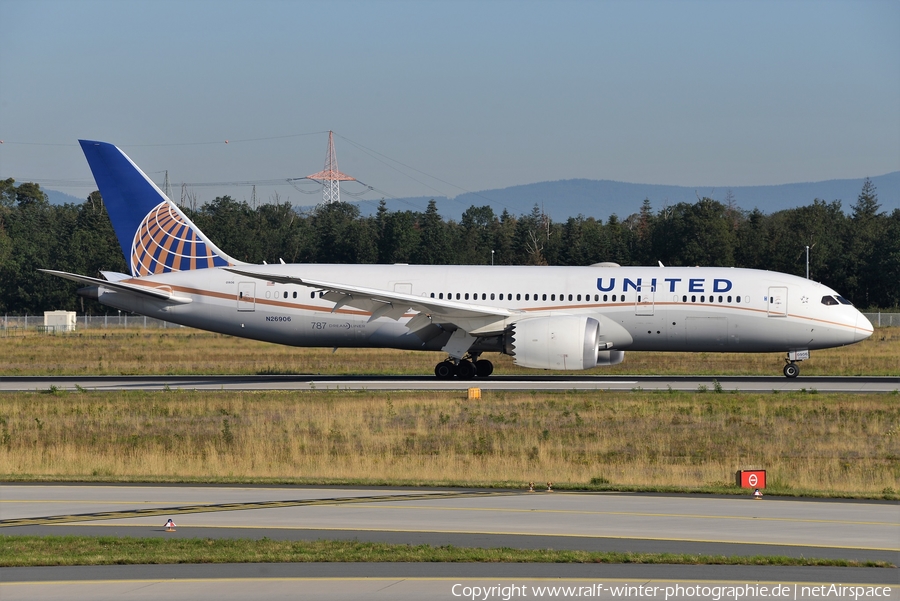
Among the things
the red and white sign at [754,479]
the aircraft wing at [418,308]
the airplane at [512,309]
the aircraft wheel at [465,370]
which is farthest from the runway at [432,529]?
the aircraft wheel at [465,370]

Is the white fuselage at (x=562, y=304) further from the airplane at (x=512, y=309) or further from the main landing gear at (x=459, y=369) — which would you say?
the main landing gear at (x=459, y=369)

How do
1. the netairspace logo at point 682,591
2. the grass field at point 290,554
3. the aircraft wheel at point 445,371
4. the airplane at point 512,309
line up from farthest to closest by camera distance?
the aircraft wheel at point 445,371
the airplane at point 512,309
the grass field at point 290,554
the netairspace logo at point 682,591

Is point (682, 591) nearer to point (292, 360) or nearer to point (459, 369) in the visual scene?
point (459, 369)

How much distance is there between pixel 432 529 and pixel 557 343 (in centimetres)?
2007

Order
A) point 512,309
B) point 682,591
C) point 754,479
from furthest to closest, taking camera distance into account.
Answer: point 512,309 < point 754,479 < point 682,591

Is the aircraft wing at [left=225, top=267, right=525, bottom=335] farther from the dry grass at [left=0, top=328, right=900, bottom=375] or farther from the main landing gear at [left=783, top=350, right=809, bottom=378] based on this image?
the main landing gear at [left=783, top=350, right=809, bottom=378]

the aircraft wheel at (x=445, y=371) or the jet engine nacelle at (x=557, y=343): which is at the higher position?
the jet engine nacelle at (x=557, y=343)

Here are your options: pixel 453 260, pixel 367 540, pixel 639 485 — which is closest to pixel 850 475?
pixel 639 485

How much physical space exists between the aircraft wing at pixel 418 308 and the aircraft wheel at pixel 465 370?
2084 millimetres

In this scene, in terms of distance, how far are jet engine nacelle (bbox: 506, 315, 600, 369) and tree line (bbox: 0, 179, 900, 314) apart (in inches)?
2297

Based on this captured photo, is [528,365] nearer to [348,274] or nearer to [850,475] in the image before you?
[348,274]

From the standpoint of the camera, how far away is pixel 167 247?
3916 cm

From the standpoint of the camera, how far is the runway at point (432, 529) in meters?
10.7

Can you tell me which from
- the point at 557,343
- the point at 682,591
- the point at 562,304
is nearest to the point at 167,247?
the point at 562,304
